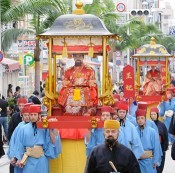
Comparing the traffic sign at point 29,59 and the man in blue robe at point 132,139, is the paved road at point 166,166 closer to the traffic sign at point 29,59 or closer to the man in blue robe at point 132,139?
the man in blue robe at point 132,139

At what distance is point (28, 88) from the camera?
124 feet

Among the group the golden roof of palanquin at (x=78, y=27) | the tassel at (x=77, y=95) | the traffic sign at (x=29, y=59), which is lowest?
the tassel at (x=77, y=95)

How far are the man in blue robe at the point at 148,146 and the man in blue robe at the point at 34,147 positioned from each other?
1.54m

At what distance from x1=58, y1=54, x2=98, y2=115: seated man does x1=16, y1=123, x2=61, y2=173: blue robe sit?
1.64 metres

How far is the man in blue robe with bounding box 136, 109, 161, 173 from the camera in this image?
14.5m

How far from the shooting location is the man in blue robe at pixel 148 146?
47.4 feet

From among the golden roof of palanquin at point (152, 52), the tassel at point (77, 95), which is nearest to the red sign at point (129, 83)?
the tassel at point (77, 95)

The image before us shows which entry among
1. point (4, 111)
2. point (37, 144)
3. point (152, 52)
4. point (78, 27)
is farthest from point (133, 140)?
point (152, 52)

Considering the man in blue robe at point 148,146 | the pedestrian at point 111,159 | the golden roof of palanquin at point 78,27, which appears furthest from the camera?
the golden roof of palanquin at point 78,27

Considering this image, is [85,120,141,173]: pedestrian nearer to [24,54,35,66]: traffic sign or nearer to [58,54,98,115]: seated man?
[58,54,98,115]: seated man

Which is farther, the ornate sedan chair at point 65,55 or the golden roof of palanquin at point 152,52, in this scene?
the golden roof of palanquin at point 152,52

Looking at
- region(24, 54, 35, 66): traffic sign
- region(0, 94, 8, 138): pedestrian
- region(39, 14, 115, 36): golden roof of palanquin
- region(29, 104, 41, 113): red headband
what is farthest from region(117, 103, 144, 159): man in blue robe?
region(24, 54, 35, 66): traffic sign

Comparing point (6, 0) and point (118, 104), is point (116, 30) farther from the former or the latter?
point (118, 104)

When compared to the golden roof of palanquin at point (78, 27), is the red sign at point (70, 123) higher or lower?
lower
